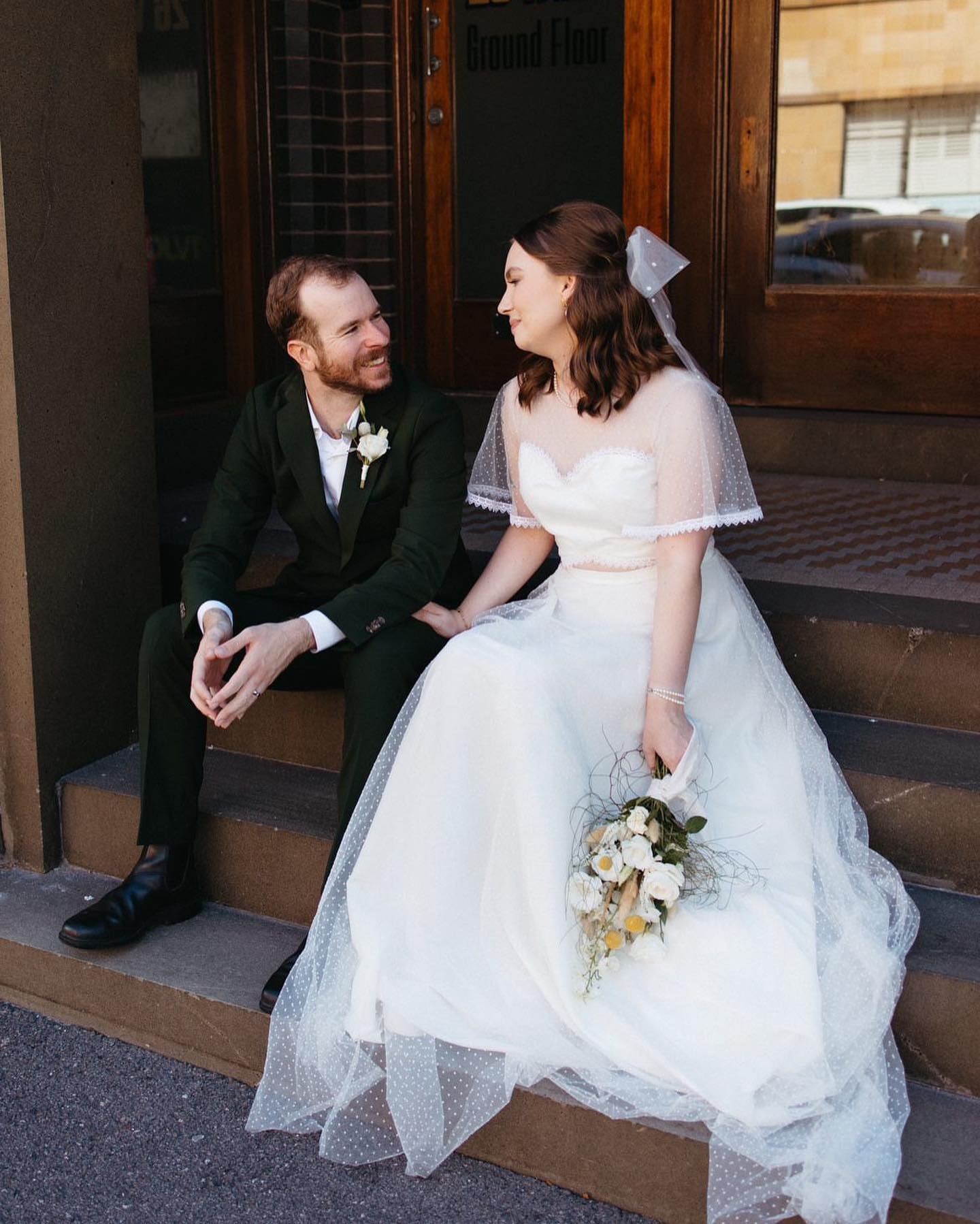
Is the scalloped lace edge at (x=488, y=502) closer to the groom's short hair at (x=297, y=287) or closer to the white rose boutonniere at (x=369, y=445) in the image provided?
the white rose boutonniere at (x=369, y=445)

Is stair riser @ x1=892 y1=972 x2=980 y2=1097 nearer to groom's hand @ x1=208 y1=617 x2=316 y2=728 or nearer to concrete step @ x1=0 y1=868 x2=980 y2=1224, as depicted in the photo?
concrete step @ x1=0 y1=868 x2=980 y2=1224

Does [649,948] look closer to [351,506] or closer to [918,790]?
[918,790]

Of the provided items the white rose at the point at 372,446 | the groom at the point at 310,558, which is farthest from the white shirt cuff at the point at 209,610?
the white rose at the point at 372,446

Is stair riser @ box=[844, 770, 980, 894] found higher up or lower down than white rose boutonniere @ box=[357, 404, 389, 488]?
lower down

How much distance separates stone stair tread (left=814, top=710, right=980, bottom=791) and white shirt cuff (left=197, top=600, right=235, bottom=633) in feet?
4.59

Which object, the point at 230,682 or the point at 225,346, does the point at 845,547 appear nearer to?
the point at 230,682

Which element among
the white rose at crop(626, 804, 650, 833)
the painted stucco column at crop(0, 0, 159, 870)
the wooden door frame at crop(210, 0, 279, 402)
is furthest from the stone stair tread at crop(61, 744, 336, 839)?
the wooden door frame at crop(210, 0, 279, 402)

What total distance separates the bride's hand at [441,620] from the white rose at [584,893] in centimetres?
76

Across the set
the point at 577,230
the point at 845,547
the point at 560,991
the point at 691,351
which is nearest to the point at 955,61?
the point at 691,351

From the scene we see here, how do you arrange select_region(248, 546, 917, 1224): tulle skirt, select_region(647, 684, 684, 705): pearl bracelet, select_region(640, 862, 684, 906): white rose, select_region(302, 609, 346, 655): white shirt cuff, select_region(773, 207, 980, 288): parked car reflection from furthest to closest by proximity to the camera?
select_region(773, 207, 980, 288): parked car reflection
select_region(302, 609, 346, 655): white shirt cuff
select_region(647, 684, 684, 705): pearl bracelet
select_region(640, 862, 684, 906): white rose
select_region(248, 546, 917, 1224): tulle skirt

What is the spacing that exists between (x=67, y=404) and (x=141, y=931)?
133 cm

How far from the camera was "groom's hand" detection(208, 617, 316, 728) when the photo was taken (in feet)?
9.74

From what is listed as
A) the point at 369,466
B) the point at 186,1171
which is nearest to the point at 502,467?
the point at 369,466

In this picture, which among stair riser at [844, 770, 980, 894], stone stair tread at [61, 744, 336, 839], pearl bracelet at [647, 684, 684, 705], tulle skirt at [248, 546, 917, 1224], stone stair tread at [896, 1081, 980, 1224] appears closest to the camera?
stone stair tread at [896, 1081, 980, 1224]
